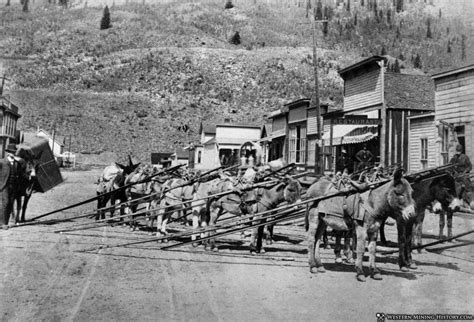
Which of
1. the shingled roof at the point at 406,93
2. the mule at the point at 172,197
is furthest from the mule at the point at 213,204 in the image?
the shingled roof at the point at 406,93

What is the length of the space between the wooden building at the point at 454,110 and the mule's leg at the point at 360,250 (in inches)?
458

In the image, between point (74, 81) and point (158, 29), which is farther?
point (158, 29)

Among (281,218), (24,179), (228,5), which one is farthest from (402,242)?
(228,5)

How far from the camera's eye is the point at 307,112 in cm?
3222

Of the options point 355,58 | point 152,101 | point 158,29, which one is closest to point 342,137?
point 152,101

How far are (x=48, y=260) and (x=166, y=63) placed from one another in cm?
10294

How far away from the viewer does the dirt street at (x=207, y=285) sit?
645 centimetres

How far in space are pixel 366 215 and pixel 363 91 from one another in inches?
788

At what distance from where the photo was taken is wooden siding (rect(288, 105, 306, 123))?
3303 centimetres

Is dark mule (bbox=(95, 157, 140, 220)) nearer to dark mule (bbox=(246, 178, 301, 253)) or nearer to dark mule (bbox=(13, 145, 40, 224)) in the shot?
dark mule (bbox=(13, 145, 40, 224))

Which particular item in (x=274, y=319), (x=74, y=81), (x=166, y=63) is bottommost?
(x=274, y=319)

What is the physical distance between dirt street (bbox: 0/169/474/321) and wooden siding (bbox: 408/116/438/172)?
10.8 meters

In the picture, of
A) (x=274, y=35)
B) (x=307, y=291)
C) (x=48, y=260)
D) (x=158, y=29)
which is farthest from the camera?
(x=274, y=35)

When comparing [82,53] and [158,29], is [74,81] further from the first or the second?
[158,29]
